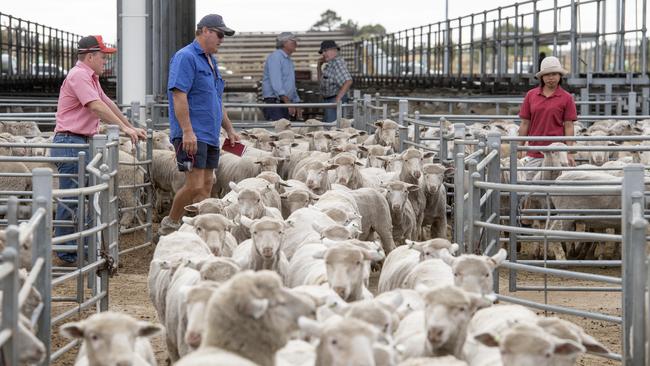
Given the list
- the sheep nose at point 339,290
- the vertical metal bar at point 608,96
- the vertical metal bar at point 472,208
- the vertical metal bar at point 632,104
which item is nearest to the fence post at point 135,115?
the vertical metal bar at point 632,104

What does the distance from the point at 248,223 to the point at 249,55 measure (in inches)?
1470

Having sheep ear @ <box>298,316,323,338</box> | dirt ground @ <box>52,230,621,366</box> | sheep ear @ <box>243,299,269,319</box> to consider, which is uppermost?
sheep ear @ <box>243,299,269,319</box>

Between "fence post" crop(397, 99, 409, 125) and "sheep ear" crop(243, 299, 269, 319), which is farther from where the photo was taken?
"fence post" crop(397, 99, 409, 125)

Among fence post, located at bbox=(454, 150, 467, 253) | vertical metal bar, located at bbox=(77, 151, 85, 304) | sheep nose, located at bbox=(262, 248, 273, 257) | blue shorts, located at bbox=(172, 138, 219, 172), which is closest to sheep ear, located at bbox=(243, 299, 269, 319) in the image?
sheep nose, located at bbox=(262, 248, 273, 257)

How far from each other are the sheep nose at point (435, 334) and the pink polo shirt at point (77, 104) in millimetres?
4809

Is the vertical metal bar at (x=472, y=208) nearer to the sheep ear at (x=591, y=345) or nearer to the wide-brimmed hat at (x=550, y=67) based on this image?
the sheep ear at (x=591, y=345)

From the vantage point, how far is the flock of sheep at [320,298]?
4.69 meters

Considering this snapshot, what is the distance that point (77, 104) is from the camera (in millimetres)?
9500

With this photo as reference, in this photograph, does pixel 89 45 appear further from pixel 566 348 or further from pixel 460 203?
pixel 566 348

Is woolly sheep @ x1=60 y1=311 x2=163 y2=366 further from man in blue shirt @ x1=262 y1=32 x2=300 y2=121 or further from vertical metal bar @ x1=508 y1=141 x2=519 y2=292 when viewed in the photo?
man in blue shirt @ x1=262 y1=32 x2=300 y2=121

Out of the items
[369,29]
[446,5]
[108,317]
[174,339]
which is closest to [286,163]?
[174,339]

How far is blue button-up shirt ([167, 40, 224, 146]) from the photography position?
386 inches

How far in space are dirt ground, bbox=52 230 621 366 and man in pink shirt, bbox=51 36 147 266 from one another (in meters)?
0.54

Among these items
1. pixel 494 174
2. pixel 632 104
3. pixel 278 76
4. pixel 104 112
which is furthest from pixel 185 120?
pixel 632 104
